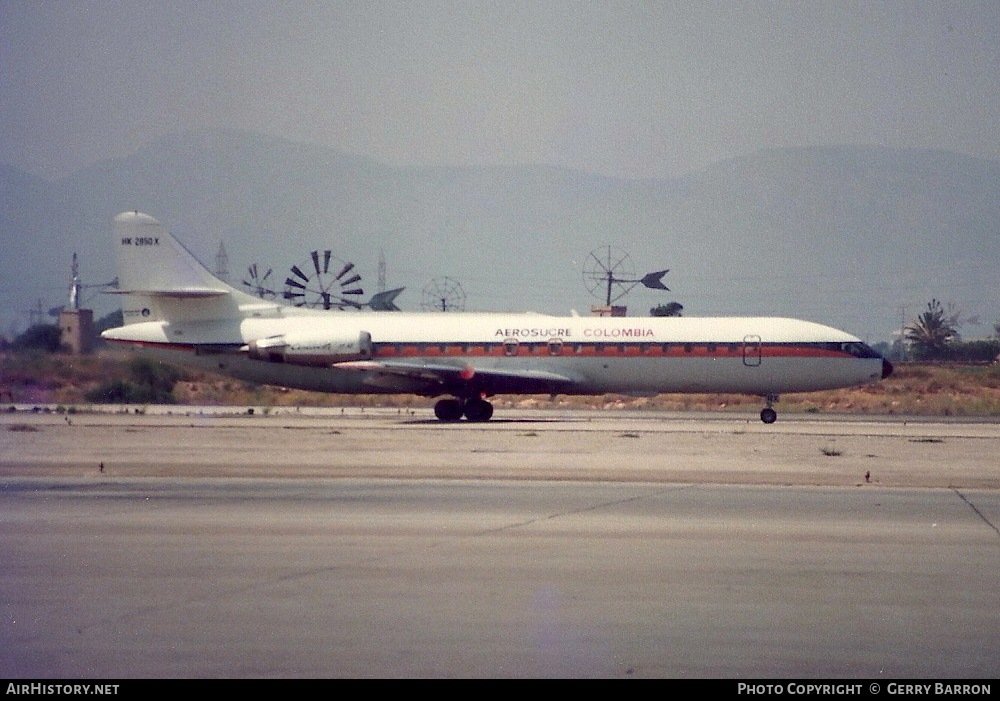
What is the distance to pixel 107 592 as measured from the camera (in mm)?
9422

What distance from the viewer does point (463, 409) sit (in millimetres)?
35031

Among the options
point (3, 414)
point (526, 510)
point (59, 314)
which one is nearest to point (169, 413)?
point (3, 414)

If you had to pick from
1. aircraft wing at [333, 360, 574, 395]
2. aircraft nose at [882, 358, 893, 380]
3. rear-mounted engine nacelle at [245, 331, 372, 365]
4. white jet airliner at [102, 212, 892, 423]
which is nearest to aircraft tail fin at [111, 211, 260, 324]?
white jet airliner at [102, 212, 892, 423]

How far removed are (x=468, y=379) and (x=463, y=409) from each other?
111cm

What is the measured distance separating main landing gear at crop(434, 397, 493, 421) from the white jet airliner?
0.04m

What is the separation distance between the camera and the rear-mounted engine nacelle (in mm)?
34812

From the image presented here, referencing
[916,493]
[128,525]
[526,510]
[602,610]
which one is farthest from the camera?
[916,493]

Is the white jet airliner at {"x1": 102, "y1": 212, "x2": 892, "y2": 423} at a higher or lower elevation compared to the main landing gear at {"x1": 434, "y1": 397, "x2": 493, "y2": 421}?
higher

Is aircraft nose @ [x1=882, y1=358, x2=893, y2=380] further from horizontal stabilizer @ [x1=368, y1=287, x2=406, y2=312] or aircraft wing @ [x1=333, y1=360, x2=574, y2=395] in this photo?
horizontal stabilizer @ [x1=368, y1=287, x2=406, y2=312]

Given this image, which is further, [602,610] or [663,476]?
[663,476]

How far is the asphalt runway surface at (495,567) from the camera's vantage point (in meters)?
7.75

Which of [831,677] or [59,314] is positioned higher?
[59,314]

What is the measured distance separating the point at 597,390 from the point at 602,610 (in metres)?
26.8
